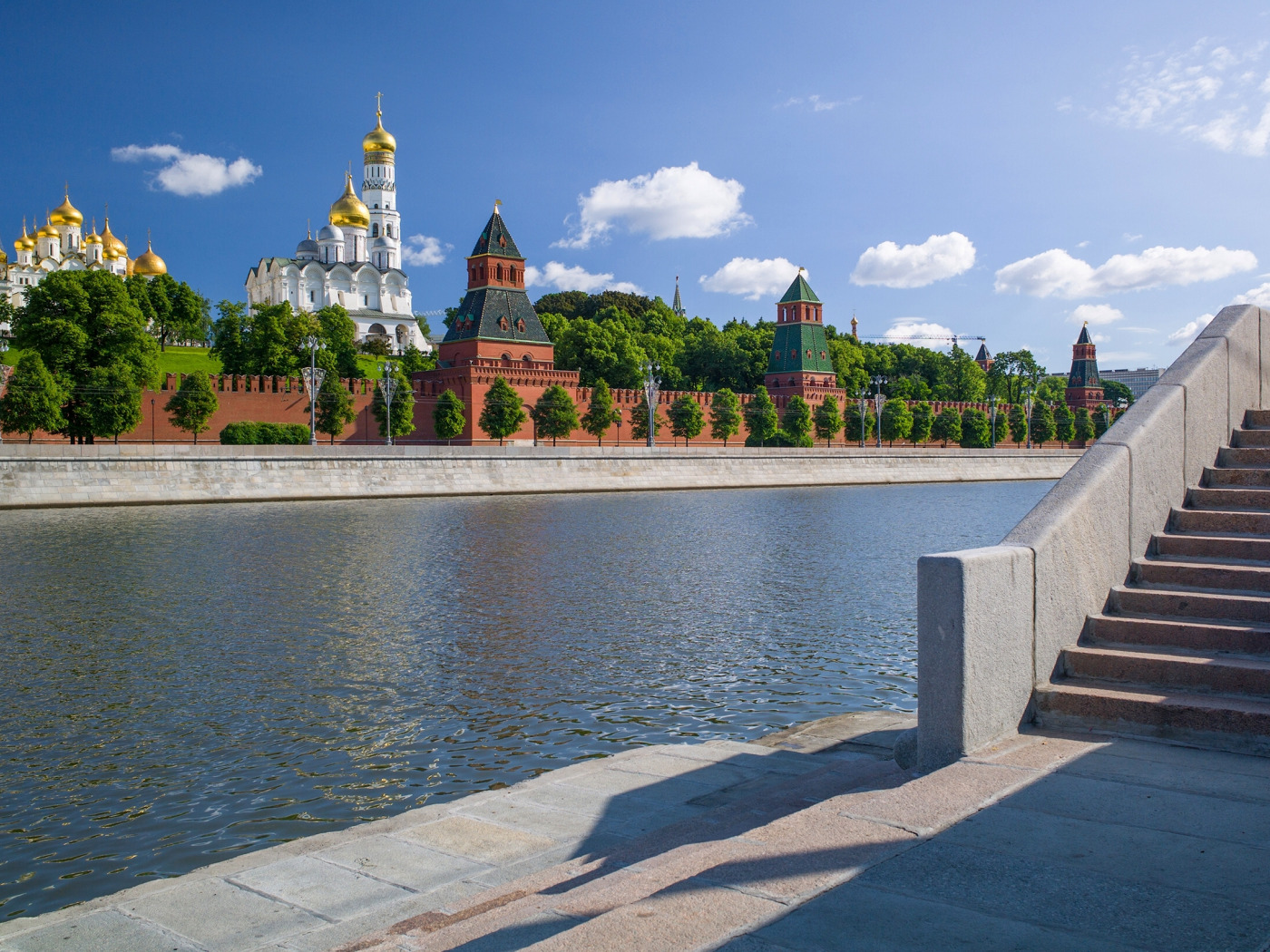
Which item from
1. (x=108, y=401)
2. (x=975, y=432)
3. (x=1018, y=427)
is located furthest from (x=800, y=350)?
(x=108, y=401)

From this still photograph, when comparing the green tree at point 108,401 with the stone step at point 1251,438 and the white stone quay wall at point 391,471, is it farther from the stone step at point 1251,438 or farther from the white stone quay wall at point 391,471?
the stone step at point 1251,438

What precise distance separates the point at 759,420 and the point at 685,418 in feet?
19.1

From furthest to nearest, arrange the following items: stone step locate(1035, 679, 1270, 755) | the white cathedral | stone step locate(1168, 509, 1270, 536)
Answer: the white cathedral < stone step locate(1168, 509, 1270, 536) < stone step locate(1035, 679, 1270, 755)

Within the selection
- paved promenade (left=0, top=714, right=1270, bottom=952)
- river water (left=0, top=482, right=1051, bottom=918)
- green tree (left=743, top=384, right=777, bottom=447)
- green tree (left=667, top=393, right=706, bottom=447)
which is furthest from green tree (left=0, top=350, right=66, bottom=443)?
green tree (left=743, top=384, right=777, bottom=447)

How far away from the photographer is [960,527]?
2414 cm

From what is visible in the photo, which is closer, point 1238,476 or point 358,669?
point 1238,476

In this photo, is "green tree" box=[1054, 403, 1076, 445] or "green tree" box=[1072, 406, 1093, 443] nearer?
"green tree" box=[1054, 403, 1076, 445]

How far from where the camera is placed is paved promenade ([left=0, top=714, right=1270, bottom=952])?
8.22ft

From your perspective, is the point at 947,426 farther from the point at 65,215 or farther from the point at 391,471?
the point at 65,215

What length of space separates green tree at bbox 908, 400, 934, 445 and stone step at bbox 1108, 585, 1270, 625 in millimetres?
58675

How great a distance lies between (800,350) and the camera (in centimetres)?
6334

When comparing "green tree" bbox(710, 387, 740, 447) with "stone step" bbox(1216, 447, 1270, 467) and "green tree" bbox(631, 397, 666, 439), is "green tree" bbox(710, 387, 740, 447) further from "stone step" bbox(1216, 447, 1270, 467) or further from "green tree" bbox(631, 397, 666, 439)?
"stone step" bbox(1216, 447, 1270, 467)

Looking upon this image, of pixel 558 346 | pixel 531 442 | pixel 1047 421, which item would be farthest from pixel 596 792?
pixel 1047 421

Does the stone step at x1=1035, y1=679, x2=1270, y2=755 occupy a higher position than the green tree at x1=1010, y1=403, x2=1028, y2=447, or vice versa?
the green tree at x1=1010, y1=403, x2=1028, y2=447
